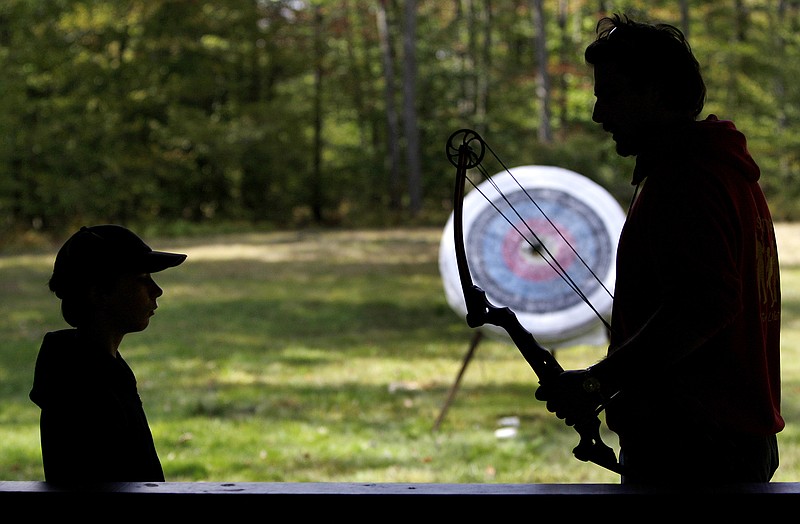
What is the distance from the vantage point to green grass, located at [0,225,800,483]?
488 cm

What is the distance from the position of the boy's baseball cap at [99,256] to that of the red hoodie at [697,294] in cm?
69

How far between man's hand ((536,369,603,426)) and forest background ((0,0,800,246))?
55.5 ft

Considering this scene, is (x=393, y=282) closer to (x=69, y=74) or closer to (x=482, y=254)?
(x=482, y=254)

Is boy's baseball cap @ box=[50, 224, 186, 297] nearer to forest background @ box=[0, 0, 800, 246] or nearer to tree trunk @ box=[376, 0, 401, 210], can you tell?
forest background @ box=[0, 0, 800, 246]

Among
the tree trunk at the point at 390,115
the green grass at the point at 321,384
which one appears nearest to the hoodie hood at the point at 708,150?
the green grass at the point at 321,384

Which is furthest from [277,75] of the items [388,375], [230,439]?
[230,439]

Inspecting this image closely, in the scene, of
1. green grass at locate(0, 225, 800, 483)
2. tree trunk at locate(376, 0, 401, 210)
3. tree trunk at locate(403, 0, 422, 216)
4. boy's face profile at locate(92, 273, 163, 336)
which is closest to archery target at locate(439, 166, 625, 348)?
green grass at locate(0, 225, 800, 483)

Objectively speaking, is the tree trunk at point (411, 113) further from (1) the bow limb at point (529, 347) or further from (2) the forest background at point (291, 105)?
(1) the bow limb at point (529, 347)

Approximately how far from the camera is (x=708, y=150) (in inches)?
57.2

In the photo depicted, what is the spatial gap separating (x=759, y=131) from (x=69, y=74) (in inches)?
539

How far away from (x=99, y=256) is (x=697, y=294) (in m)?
0.88

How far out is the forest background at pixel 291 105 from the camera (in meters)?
19.6

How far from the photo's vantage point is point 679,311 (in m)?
1.40

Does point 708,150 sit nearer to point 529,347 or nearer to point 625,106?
point 625,106
